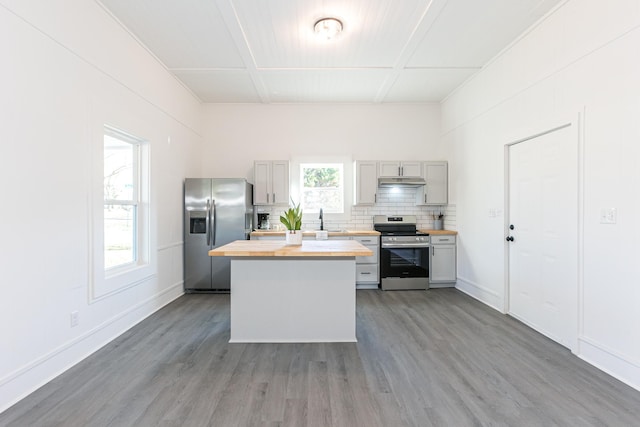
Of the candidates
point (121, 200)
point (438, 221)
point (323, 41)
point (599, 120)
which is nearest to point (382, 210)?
point (438, 221)

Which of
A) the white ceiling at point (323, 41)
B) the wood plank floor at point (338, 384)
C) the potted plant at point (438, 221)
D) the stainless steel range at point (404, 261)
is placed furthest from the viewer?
the potted plant at point (438, 221)

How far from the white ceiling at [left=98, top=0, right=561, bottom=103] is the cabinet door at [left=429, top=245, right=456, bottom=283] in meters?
2.58

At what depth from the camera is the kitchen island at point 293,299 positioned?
294cm

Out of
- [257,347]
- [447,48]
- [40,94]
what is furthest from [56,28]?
[447,48]

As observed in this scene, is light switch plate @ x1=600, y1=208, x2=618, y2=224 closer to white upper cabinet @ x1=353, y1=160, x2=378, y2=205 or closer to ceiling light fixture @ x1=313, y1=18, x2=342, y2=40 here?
ceiling light fixture @ x1=313, y1=18, x2=342, y2=40

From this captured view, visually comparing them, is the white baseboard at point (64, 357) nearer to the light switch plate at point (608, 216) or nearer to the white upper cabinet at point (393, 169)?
the white upper cabinet at point (393, 169)

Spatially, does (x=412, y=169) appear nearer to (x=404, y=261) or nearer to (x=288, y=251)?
(x=404, y=261)

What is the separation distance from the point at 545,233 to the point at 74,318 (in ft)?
14.5

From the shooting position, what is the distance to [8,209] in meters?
1.98


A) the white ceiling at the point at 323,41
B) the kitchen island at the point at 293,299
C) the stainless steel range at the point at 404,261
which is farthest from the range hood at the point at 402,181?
the kitchen island at the point at 293,299

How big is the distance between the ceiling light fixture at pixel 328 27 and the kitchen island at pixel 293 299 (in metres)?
2.18

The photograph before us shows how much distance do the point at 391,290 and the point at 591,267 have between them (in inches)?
105

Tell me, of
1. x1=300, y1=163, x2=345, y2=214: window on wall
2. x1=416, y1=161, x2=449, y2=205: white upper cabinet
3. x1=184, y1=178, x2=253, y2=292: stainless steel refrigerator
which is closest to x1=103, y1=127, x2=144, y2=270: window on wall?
x1=184, y1=178, x2=253, y2=292: stainless steel refrigerator

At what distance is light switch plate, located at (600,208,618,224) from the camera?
2.35 meters
